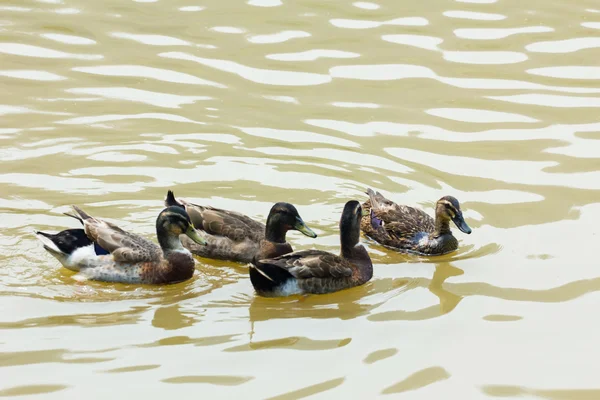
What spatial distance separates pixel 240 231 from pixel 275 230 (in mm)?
453

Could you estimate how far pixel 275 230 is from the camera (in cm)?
912

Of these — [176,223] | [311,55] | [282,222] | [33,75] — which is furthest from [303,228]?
[33,75]

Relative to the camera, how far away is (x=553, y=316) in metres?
7.95

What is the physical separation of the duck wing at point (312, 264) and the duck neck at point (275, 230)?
14.7 inches

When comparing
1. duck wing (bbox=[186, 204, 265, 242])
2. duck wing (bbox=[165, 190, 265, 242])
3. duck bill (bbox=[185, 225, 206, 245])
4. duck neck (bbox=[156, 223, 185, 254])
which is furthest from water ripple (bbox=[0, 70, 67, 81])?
duck bill (bbox=[185, 225, 206, 245])

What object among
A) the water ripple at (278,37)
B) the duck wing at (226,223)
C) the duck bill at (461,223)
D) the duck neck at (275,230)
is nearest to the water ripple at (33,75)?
the water ripple at (278,37)

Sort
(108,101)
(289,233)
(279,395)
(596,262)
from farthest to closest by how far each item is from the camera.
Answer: (108,101)
(289,233)
(596,262)
(279,395)

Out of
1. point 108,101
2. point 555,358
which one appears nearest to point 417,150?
point 108,101

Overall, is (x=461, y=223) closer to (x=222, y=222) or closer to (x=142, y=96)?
(x=222, y=222)

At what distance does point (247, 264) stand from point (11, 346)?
2684mm

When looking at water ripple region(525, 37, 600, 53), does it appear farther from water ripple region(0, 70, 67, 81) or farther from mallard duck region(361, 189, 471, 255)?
water ripple region(0, 70, 67, 81)

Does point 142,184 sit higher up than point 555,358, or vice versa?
point 142,184

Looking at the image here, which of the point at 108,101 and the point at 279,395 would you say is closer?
the point at 279,395

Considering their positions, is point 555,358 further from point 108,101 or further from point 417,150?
point 108,101
